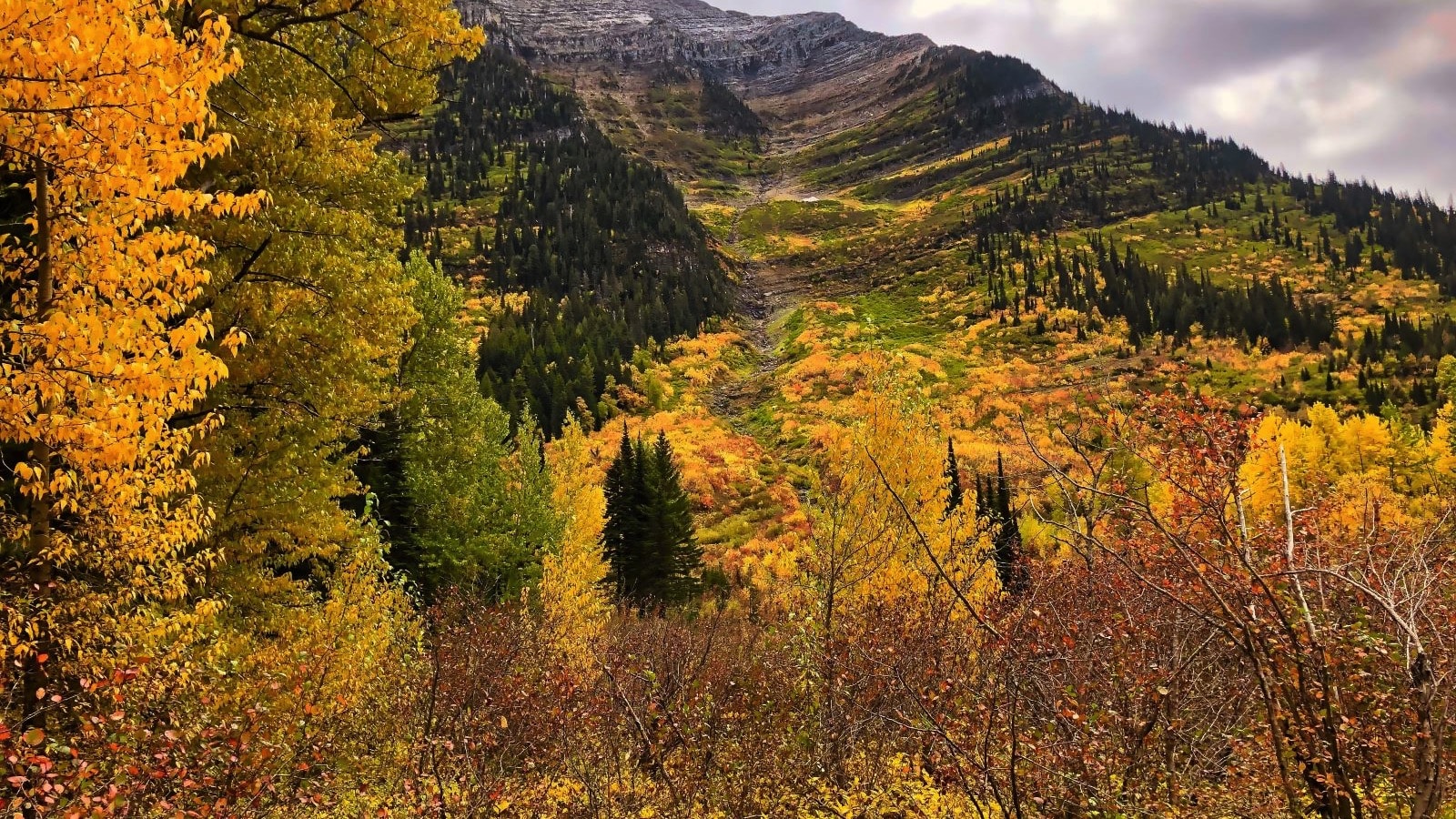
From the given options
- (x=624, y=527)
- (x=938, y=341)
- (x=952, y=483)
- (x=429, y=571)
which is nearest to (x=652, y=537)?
(x=624, y=527)

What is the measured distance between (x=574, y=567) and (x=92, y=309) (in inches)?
713

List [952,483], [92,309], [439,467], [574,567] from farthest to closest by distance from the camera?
1. [574,567]
2. [439,467]
3. [952,483]
4. [92,309]

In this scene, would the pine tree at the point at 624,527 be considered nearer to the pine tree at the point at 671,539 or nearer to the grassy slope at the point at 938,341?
the pine tree at the point at 671,539

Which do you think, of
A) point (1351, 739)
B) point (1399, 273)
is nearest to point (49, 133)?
point (1351, 739)

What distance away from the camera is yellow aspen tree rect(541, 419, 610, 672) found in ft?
56.3

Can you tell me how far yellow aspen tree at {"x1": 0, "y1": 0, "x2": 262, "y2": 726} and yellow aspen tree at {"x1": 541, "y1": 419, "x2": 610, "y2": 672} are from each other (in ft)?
31.7

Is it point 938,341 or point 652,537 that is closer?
point 652,537

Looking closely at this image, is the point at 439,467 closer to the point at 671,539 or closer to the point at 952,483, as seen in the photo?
the point at 952,483

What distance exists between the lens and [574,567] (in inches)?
858

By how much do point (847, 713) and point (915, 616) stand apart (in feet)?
9.93

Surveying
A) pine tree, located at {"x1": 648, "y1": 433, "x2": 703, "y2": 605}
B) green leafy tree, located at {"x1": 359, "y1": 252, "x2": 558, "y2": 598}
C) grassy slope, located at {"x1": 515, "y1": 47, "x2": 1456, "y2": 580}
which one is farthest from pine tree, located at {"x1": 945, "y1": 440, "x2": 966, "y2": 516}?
pine tree, located at {"x1": 648, "y1": 433, "x2": 703, "y2": 605}

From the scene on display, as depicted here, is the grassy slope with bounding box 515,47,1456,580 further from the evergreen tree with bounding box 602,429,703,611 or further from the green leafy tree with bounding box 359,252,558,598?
the green leafy tree with bounding box 359,252,558,598

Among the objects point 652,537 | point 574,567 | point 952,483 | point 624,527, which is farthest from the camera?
point 624,527

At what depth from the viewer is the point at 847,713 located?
8195 millimetres
